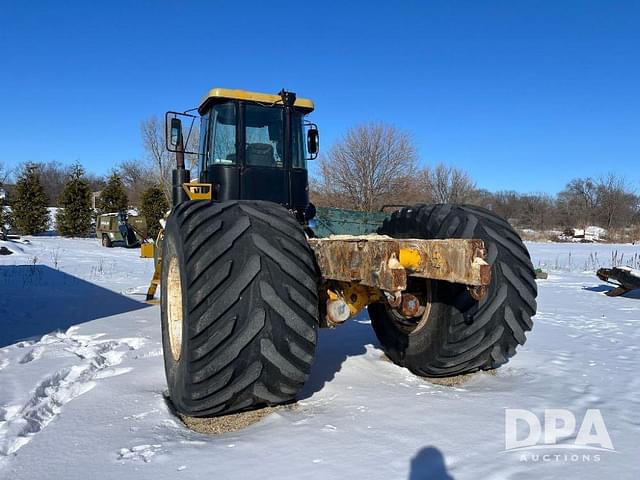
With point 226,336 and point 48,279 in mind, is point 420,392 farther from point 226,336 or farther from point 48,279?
point 48,279

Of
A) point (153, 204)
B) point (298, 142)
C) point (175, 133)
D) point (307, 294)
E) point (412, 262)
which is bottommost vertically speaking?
point (307, 294)

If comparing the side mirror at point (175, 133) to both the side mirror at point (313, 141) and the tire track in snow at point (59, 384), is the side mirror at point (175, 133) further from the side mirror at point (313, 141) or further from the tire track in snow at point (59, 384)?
the tire track in snow at point (59, 384)

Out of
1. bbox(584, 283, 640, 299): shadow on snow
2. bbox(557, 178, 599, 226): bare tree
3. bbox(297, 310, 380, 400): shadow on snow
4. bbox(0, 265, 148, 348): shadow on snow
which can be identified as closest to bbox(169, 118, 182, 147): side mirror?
bbox(0, 265, 148, 348): shadow on snow

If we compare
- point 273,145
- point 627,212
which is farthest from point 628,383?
point 627,212

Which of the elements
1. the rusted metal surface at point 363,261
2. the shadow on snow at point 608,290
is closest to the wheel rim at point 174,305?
the rusted metal surface at point 363,261

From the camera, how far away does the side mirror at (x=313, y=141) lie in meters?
5.69

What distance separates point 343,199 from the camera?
3409 cm

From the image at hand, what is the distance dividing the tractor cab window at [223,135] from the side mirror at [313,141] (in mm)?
915

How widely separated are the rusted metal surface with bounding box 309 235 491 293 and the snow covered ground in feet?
2.87

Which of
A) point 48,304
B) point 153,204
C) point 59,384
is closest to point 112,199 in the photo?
point 153,204

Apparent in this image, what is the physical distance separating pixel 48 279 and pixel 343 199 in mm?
24849

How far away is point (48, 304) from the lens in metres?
7.73

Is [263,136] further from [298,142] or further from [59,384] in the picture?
[59,384]

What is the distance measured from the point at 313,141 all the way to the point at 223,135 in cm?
104
